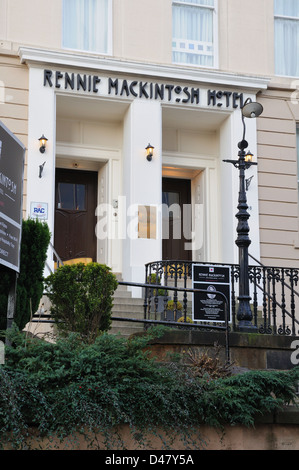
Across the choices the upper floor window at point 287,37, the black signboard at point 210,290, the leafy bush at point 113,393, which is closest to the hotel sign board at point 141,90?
the upper floor window at point 287,37

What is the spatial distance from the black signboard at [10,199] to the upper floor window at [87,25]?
25.5 feet

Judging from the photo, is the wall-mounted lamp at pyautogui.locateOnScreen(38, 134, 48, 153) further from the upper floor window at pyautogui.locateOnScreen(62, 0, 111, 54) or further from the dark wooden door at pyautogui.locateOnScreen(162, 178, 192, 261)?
the dark wooden door at pyautogui.locateOnScreen(162, 178, 192, 261)

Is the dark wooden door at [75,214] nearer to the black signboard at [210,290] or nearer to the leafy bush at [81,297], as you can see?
the black signboard at [210,290]

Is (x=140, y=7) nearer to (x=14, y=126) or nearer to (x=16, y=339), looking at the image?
(x=14, y=126)

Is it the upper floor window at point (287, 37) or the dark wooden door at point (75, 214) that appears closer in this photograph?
the dark wooden door at point (75, 214)

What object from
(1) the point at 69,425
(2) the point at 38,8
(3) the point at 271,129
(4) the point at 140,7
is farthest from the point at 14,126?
(1) the point at 69,425

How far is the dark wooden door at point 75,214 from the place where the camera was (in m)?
17.1

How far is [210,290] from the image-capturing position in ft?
38.3

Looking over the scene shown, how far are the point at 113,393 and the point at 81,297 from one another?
2752 mm

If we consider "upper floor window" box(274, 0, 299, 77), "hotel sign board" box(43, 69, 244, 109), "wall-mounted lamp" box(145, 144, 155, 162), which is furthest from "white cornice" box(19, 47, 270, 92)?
"wall-mounted lamp" box(145, 144, 155, 162)

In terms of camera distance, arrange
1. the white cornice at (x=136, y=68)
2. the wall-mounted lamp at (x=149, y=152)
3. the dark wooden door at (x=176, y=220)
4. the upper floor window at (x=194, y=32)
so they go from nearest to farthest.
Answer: the white cornice at (x=136, y=68) → the wall-mounted lamp at (x=149, y=152) → the upper floor window at (x=194, y=32) → the dark wooden door at (x=176, y=220)

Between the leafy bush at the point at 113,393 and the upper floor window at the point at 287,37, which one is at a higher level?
the upper floor window at the point at 287,37

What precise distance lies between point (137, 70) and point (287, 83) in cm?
374

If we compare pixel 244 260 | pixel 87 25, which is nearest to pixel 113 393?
pixel 244 260
